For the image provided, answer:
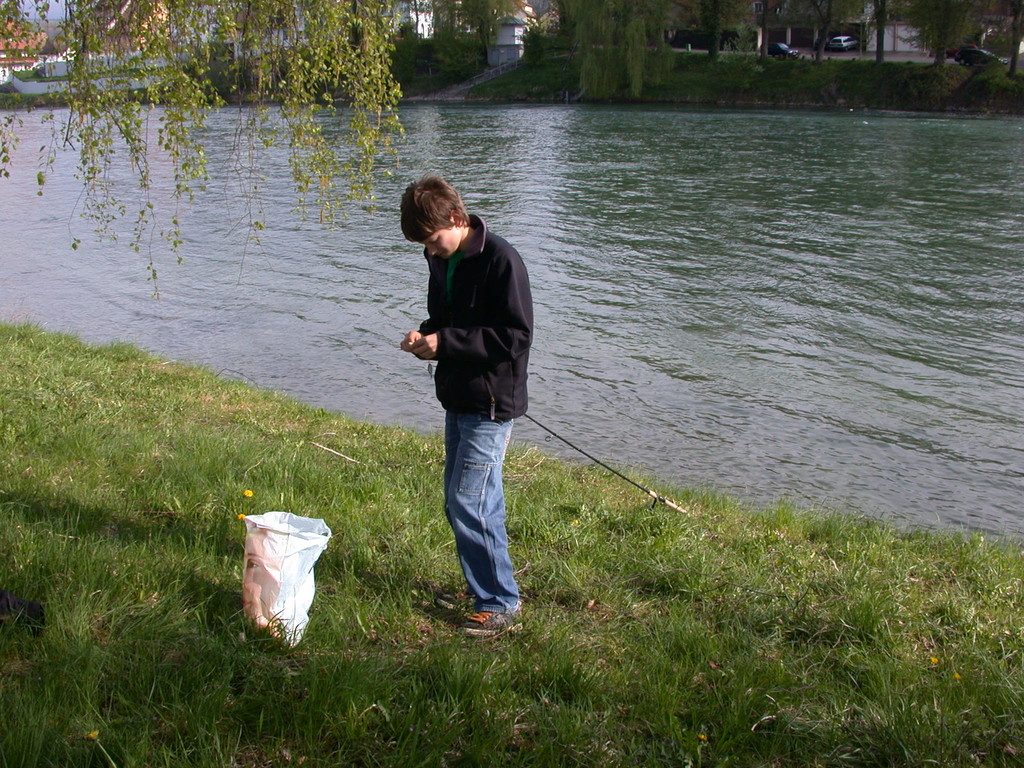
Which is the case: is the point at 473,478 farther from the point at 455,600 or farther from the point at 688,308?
the point at 688,308

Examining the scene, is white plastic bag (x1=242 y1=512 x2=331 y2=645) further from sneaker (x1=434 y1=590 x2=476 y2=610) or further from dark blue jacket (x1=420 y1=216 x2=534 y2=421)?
dark blue jacket (x1=420 y1=216 x2=534 y2=421)

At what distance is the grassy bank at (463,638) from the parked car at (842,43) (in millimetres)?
69114

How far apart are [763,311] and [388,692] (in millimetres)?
11975

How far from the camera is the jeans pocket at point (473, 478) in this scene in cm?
357

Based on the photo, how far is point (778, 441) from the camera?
908cm

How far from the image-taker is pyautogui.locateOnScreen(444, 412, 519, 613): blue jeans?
3.57 metres

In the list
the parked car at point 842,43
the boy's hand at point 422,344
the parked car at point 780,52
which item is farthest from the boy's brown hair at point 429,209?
the parked car at point 842,43

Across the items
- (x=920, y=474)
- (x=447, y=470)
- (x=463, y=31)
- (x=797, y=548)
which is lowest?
(x=920, y=474)

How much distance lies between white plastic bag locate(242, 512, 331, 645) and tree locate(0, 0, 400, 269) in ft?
11.5

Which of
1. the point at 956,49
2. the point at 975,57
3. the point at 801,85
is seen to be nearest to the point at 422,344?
the point at 801,85

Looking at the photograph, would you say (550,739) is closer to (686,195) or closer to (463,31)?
(686,195)

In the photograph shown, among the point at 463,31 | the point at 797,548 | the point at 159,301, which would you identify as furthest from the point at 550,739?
the point at 463,31

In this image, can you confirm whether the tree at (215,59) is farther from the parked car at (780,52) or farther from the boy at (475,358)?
the parked car at (780,52)

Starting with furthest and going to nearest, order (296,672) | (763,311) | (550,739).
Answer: (763,311) < (296,672) < (550,739)
